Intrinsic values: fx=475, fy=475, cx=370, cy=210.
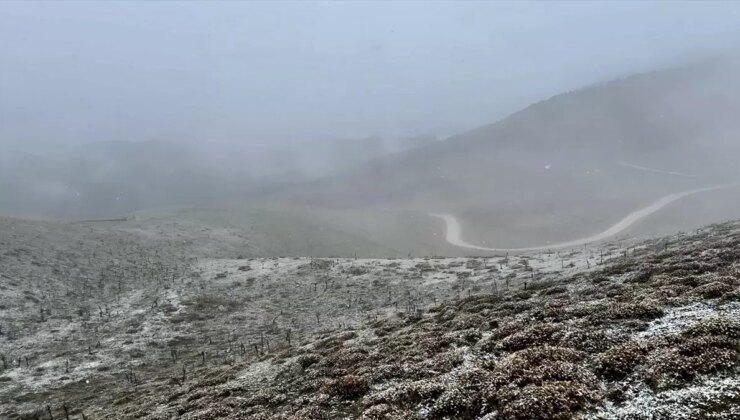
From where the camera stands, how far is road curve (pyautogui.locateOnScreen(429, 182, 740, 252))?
10644cm

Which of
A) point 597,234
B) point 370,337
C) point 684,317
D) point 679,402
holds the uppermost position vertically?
point 684,317

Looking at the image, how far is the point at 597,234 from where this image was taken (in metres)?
115

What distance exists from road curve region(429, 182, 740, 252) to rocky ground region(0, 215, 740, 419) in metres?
44.5

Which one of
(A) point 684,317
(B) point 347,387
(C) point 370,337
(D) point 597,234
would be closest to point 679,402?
(A) point 684,317

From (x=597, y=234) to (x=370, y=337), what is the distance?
99.2 meters

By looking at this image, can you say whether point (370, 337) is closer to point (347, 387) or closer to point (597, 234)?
point (347, 387)

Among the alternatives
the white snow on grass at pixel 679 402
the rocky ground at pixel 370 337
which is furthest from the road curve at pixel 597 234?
the white snow on grass at pixel 679 402

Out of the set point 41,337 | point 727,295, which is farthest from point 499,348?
point 41,337

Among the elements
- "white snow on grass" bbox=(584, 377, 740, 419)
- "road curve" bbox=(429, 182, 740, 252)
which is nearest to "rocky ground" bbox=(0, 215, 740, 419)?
"white snow on grass" bbox=(584, 377, 740, 419)

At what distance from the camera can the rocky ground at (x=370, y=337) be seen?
16.7 meters

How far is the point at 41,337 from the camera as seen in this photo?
146ft

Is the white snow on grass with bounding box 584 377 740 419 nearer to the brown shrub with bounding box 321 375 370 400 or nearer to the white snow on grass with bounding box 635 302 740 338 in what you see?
the white snow on grass with bounding box 635 302 740 338

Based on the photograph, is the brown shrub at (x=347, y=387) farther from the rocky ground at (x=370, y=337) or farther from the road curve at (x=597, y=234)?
the road curve at (x=597, y=234)

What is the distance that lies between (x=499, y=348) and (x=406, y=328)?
1100 centimetres
